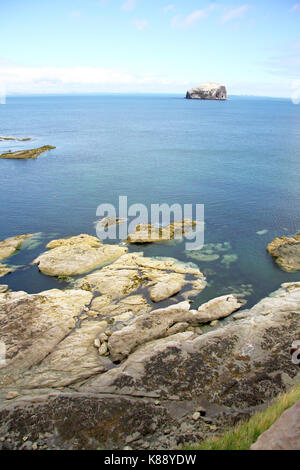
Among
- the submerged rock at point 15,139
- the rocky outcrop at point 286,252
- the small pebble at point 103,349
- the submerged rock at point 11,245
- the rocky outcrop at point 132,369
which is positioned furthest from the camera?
the submerged rock at point 15,139

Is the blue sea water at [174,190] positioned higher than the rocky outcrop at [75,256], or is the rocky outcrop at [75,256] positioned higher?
the blue sea water at [174,190]

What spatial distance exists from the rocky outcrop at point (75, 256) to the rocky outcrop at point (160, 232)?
297 cm

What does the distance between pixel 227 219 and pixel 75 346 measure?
32.2 metres

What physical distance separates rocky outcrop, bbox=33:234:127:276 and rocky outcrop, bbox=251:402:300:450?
26.3 m

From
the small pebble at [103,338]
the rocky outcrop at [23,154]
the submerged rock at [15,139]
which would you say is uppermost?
the submerged rock at [15,139]

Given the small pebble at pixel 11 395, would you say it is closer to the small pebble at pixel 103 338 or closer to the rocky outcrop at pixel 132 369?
the rocky outcrop at pixel 132 369

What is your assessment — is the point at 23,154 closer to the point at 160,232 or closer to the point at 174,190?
the point at 174,190

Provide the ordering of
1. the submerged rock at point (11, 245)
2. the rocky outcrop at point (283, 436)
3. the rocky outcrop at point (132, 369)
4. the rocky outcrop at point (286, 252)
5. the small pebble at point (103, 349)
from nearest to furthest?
the rocky outcrop at point (283, 436), the rocky outcrop at point (132, 369), the small pebble at point (103, 349), the rocky outcrop at point (286, 252), the submerged rock at point (11, 245)

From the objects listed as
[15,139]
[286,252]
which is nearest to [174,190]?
[286,252]

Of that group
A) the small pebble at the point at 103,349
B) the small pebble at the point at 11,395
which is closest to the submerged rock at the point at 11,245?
the small pebble at the point at 103,349

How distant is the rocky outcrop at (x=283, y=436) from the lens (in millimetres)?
9617

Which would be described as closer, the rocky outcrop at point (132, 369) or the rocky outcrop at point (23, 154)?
the rocky outcrop at point (132, 369)
